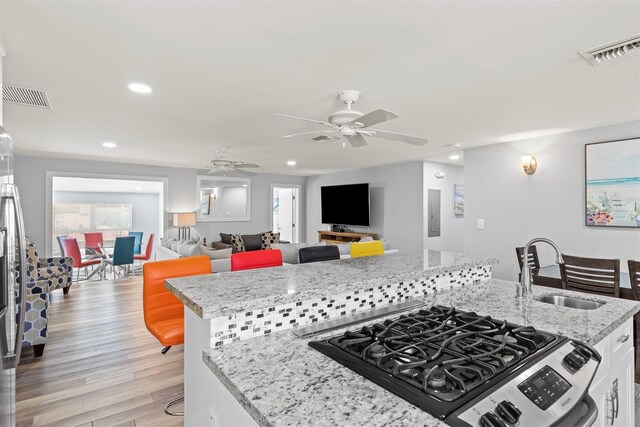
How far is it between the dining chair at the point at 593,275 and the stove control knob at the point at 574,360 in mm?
1790

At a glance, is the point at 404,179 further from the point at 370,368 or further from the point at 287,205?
the point at 370,368

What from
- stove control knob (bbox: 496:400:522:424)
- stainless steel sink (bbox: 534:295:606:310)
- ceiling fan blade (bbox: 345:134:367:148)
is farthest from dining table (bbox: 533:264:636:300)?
stove control knob (bbox: 496:400:522:424)

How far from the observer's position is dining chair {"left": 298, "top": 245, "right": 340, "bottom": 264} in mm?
3078

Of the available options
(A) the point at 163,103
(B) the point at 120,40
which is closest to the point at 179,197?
(A) the point at 163,103

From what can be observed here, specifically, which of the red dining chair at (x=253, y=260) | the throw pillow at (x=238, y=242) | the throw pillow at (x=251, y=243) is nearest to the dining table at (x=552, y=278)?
the red dining chair at (x=253, y=260)

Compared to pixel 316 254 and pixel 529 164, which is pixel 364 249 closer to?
pixel 316 254

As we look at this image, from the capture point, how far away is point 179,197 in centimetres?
770

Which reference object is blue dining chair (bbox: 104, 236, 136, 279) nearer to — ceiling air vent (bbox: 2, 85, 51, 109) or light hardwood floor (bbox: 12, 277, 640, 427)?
light hardwood floor (bbox: 12, 277, 640, 427)

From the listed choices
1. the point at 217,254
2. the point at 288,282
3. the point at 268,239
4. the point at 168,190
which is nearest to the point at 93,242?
the point at 168,190

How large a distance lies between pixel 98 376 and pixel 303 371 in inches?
104

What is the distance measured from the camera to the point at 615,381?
1.55 m

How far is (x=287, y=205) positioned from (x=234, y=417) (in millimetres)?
9410

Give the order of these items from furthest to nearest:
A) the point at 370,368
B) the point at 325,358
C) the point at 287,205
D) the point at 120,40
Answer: the point at 287,205, the point at 120,40, the point at 325,358, the point at 370,368

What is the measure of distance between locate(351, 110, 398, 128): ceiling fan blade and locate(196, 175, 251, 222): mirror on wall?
631cm
